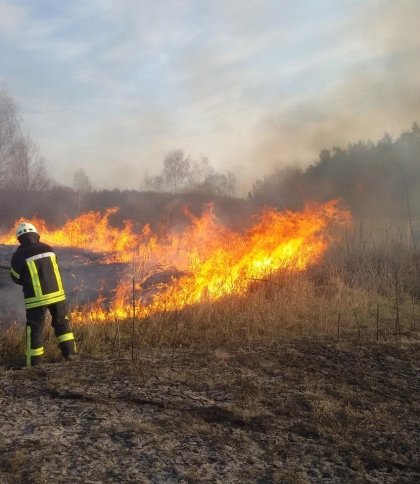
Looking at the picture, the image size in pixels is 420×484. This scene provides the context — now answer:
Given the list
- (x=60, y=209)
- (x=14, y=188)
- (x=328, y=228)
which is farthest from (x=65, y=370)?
(x=14, y=188)

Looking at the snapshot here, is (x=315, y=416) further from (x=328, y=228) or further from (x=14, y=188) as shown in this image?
(x=14, y=188)

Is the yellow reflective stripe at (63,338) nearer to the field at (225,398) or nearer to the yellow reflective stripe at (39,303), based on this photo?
the field at (225,398)

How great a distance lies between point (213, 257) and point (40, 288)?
191 inches

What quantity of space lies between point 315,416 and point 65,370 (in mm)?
3063

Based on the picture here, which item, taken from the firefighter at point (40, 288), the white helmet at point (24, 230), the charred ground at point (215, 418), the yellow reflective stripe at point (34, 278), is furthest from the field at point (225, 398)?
the white helmet at point (24, 230)

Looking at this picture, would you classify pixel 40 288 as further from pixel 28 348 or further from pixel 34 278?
pixel 28 348

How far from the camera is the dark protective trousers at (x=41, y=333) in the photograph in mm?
5629

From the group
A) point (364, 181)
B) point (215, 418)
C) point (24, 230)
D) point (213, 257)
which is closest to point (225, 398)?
point (215, 418)

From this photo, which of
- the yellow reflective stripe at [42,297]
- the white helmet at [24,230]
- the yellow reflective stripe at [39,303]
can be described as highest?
the white helmet at [24,230]

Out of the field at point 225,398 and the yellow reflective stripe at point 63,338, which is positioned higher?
the yellow reflective stripe at point 63,338

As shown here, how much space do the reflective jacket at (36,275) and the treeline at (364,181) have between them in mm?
9330

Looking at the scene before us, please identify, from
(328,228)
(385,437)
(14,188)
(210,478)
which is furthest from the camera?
(14,188)

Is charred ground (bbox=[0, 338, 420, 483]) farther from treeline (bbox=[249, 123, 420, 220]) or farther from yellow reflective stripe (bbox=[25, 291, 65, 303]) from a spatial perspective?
treeline (bbox=[249, 123, 420, 220])

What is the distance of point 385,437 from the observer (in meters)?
3.71
